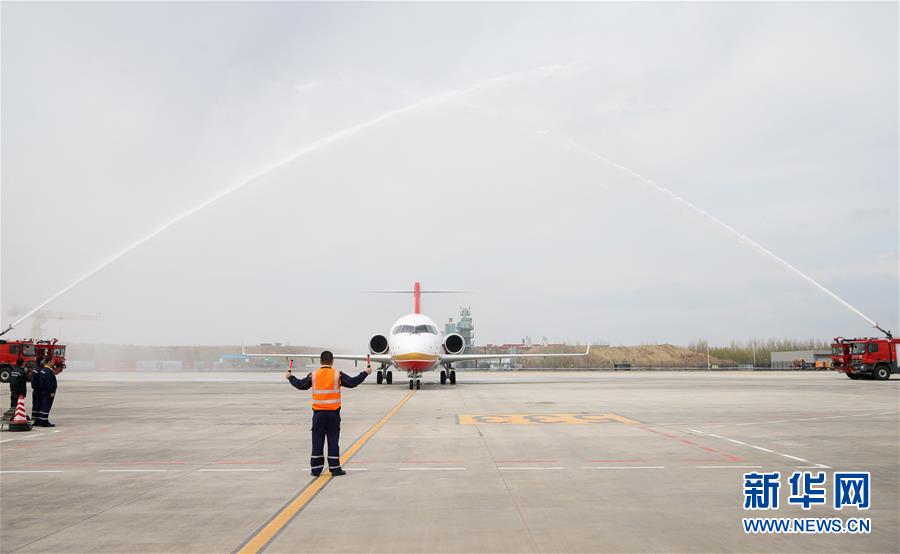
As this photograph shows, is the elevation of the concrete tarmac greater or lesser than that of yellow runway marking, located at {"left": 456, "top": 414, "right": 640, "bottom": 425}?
greater

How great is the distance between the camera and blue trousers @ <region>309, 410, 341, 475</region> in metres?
9.76

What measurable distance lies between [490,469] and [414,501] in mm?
2399

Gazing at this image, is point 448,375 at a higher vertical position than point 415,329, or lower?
lower

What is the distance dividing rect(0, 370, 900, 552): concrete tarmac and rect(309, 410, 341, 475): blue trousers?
0.29 metres

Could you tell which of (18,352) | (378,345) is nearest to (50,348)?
(18,352)

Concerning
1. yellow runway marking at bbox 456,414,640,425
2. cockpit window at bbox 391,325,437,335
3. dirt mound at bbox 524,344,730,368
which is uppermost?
cockpit window at bbox 391,325,437,335

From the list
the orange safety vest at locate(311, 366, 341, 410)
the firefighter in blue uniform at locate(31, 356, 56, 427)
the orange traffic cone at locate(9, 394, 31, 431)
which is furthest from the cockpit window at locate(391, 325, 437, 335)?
the orange safety vest at locate(311, 366, 341, 410)

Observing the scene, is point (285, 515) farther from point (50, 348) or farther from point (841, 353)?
point (841, 353)

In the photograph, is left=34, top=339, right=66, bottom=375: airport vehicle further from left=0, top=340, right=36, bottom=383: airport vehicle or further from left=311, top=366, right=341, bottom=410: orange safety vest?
left=311, top=366, right=341, bottom=410: orange safety vest

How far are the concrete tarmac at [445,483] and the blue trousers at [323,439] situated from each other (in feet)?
0.95

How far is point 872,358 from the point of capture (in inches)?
1718

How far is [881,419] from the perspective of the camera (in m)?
17.4

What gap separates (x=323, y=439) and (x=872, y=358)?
146 ft

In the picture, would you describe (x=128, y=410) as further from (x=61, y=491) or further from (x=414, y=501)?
(x=414, y=501)
